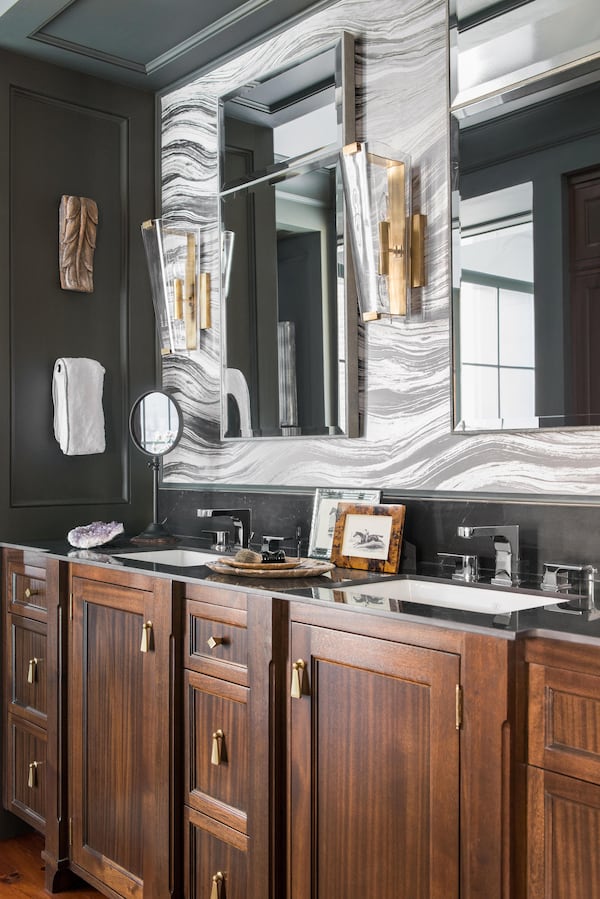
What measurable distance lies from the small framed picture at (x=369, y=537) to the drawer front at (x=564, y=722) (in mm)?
842

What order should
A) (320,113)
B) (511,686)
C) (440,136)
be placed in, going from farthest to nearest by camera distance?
(320,113) < (440,136) < (511,686)

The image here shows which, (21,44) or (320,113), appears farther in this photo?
(21,44)

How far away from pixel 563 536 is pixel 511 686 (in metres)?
0.66

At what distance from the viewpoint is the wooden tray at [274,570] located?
2090 mm

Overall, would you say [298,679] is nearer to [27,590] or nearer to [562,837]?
[562,837]

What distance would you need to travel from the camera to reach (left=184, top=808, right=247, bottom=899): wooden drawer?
2010 millimetres

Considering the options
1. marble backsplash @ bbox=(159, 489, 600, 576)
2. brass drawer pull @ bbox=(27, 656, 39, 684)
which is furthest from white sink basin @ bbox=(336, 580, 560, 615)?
brass drawer pull @ bbox=(27, 656, 39, 684)

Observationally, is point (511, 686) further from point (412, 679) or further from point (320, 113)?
point (320, 113)

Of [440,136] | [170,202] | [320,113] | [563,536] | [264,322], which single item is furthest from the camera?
[170,202]

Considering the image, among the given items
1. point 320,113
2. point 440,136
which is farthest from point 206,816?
point 320,113

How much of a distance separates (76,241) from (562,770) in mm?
2496

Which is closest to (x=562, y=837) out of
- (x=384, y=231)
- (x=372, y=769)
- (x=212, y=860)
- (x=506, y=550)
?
(x=372, y=769)

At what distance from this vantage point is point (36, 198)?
3.13m

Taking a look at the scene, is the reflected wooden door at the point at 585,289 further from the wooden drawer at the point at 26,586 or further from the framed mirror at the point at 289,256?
the wooden drawer at the point at 26,586
